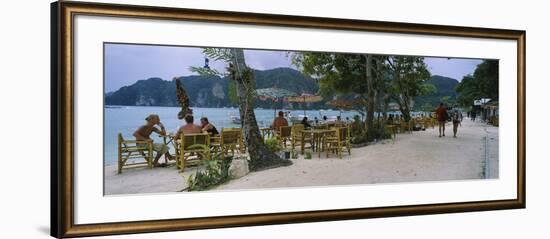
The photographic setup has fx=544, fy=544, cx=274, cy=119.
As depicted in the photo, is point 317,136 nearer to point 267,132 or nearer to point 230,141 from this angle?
point 267,132

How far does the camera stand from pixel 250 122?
6.07 meters

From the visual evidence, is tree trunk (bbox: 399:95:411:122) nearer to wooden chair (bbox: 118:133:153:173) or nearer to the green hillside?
the green hillside

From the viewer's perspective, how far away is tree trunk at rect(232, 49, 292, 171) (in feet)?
19.5

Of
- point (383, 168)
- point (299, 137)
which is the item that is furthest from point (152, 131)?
point (383, 168)

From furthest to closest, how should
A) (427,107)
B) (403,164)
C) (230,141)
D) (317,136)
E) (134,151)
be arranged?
(427,107), (403,164), (317,136), (230,141), (134,151)

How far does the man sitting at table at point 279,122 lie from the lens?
613 centimetres

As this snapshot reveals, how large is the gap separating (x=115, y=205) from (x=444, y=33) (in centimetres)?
430

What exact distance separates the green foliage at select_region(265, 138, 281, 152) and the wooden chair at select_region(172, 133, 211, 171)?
2.23ft

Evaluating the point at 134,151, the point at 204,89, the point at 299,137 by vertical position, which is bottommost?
the point at 134,151

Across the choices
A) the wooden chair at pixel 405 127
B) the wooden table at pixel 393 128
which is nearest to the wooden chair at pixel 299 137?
the wooden table at pixel 393 128

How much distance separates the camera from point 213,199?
5.75m

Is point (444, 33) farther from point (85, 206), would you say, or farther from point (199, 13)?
point (85, 206)

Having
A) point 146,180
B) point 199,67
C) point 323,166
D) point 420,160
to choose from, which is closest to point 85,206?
point 146,180

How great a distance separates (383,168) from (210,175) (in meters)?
2.09
